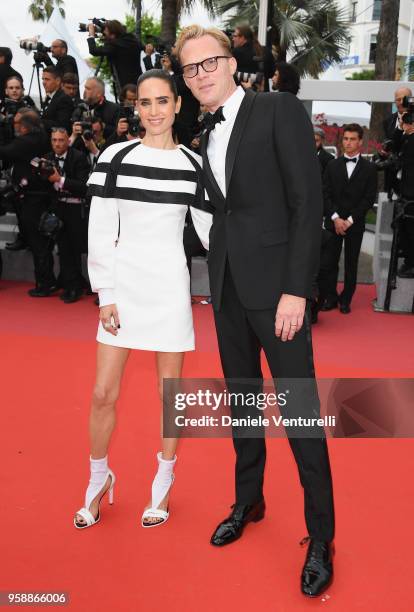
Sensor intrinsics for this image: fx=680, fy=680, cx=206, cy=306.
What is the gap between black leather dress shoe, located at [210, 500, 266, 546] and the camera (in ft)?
8.61

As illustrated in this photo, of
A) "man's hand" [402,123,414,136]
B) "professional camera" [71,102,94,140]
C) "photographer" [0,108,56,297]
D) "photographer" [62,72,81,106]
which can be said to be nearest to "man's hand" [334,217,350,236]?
"man's hand" [402,123,414,136]

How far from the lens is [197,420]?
3.79 metres

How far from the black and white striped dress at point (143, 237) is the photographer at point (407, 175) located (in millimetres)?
4301

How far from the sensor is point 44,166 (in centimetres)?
644

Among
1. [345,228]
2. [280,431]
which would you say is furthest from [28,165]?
[280,431]

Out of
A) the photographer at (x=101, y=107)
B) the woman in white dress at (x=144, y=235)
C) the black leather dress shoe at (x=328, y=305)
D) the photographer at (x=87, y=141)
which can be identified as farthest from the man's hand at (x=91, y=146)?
the woman in white dress at (x=144, y=235)

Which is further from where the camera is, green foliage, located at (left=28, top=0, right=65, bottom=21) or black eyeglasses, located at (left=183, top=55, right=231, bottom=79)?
green foliage, located at (left=28, top=0, right=65, bottom=21)

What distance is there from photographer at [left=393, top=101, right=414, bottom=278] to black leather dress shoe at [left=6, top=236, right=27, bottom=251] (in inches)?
→ 160

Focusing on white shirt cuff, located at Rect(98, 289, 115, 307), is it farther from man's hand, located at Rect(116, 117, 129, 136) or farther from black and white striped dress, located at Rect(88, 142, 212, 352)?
man's hand, located at Rect(116, 117, 129, 136)

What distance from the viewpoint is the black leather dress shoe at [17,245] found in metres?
7.56

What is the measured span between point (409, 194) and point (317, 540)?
4.69 meters

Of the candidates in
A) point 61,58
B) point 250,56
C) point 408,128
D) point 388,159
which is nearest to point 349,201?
point 388,159

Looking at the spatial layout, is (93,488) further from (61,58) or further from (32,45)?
(32,45)

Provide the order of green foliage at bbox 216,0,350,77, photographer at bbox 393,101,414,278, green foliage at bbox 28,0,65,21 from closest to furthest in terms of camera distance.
Answer: photographer at bbox 393,101,414,278 → green foliage at bbox 216,0,350,77 → green foliage at bbox 28,0,65,21
